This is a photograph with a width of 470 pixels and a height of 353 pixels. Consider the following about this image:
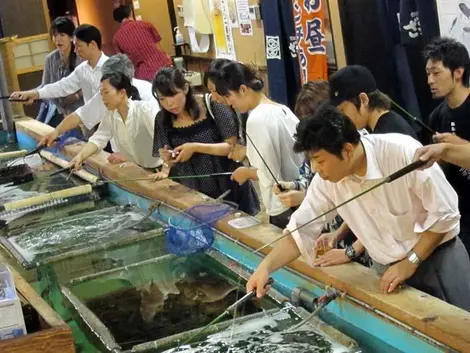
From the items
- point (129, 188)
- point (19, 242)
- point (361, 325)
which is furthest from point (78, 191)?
point (361, 325)

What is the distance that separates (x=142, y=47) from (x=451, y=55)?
449cm

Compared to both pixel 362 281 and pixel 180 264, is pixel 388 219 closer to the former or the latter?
pixel 362 281

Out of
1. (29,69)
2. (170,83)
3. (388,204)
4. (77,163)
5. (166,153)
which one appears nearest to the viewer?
(388,204)

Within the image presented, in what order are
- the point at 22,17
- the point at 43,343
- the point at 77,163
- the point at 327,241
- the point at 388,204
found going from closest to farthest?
1. the point at 43,343
2. the point at 388,204
3. the point at 327,241
4. the point at 77,163
5. the point at 22,17

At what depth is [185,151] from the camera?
167 inches

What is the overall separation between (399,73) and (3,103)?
3.73 m

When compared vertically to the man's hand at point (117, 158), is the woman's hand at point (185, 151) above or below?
above

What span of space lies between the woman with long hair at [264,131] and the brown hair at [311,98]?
26cm

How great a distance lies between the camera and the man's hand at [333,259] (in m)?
3.03

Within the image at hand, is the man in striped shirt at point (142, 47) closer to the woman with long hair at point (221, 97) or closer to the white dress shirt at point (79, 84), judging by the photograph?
the white dress shirt at point (79, 84)

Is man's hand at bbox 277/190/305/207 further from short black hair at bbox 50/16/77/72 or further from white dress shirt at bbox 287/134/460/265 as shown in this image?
short black hair at bbox 50/16/77/72

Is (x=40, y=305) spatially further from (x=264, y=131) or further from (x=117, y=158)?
(x=117, y=158)

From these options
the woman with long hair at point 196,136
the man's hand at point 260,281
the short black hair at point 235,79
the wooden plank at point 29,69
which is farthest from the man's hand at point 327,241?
the wooden plank at point 29,69

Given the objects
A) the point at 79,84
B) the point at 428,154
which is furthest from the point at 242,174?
the point at 79,84
